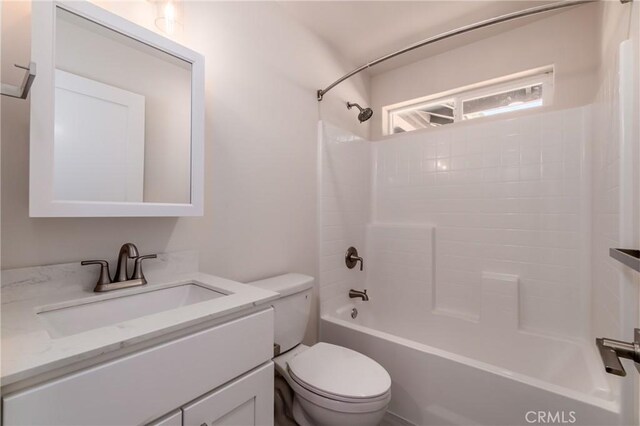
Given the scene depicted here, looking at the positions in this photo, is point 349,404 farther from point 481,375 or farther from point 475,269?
point 475,269

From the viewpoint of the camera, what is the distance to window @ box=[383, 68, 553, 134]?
1.96 meters

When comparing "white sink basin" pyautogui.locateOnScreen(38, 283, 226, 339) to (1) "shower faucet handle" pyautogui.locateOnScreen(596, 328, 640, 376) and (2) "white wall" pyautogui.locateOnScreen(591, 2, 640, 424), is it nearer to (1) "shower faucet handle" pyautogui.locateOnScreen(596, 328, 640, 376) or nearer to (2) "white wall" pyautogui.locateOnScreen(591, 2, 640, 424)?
(1) "shower faucet handle" pyautogui.locateOnScreen(596, 328, 640, 376)

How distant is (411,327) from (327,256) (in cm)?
→ 93

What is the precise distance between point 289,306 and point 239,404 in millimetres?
605

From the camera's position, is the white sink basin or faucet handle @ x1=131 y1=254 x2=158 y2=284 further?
faucet handle @ x1=131 y1=254 x2=158 y2=284

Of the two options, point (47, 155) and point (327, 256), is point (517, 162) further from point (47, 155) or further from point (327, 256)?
point (47, 155)

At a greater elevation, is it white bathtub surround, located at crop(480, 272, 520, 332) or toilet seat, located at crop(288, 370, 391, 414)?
white bathtub surround, located at crop(480, 272, 520, 332)

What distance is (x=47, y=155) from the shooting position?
2.72 feet

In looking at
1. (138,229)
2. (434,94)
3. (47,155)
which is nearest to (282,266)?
(138,229)

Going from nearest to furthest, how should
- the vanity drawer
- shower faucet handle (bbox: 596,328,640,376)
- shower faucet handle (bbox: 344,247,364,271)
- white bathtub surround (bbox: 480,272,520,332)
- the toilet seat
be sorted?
1. the vanity drawer
2. shower faucet handle (bbox: 596,328,640,376)
3. the toilet seat
4. white bathtub surround (bbox: 480,272,520,332)
5. shower faucet handle (bbox: 344,247,364,271)

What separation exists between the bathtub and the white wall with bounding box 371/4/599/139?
160 centimetres

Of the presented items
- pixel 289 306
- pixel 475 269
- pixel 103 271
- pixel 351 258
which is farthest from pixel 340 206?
pixel 103 271

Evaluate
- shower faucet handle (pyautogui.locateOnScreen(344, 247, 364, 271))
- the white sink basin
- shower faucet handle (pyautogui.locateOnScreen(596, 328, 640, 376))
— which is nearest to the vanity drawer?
the white sink basin

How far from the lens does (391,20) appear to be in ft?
6.10
